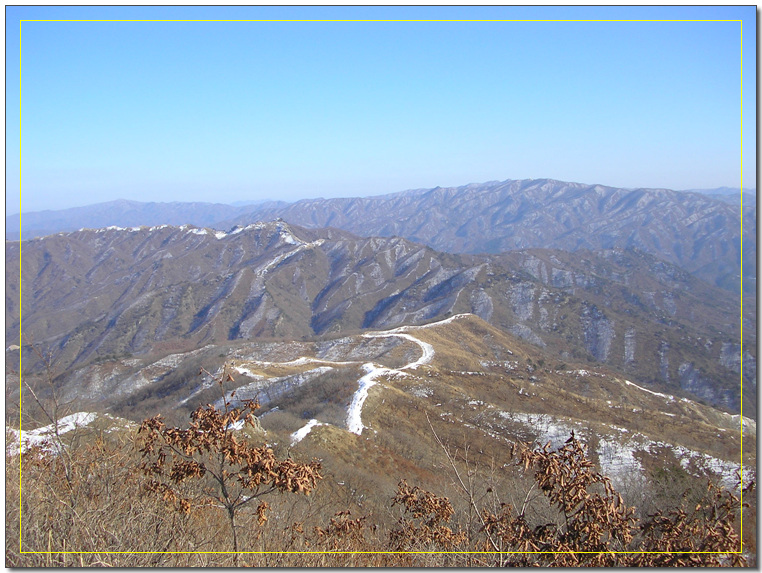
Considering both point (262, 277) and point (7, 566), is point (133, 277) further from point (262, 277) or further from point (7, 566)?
point (7, 566)

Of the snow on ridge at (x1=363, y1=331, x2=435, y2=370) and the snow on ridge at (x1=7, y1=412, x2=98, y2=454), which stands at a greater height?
the snow on ridge at (x1=7, y1=412, x2=98, y2=454)

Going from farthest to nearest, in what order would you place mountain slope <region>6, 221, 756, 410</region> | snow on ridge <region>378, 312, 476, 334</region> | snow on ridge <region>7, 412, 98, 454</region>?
mountain slope <region>6, 221, 756, 410</region>
snow on ridge <region>378, 312, 476, 334</region>
snow on ridge <region>7, 412, 98, 454</region>

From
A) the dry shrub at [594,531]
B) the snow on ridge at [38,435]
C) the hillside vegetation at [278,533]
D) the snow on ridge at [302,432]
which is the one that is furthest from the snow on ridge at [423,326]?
the dry shrub at [594,531]

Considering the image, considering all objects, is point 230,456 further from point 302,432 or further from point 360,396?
point 360,396

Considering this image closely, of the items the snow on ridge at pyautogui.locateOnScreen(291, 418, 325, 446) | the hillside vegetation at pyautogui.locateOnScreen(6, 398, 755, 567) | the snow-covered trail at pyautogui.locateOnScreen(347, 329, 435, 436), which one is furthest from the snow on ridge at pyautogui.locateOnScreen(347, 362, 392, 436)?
the hillside vegetation at pyautogui.locateOnScreen(6, 398, 755, 567)

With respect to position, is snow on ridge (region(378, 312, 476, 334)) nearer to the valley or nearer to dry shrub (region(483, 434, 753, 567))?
the valley

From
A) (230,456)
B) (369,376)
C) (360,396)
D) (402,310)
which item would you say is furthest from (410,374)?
(402,310)
